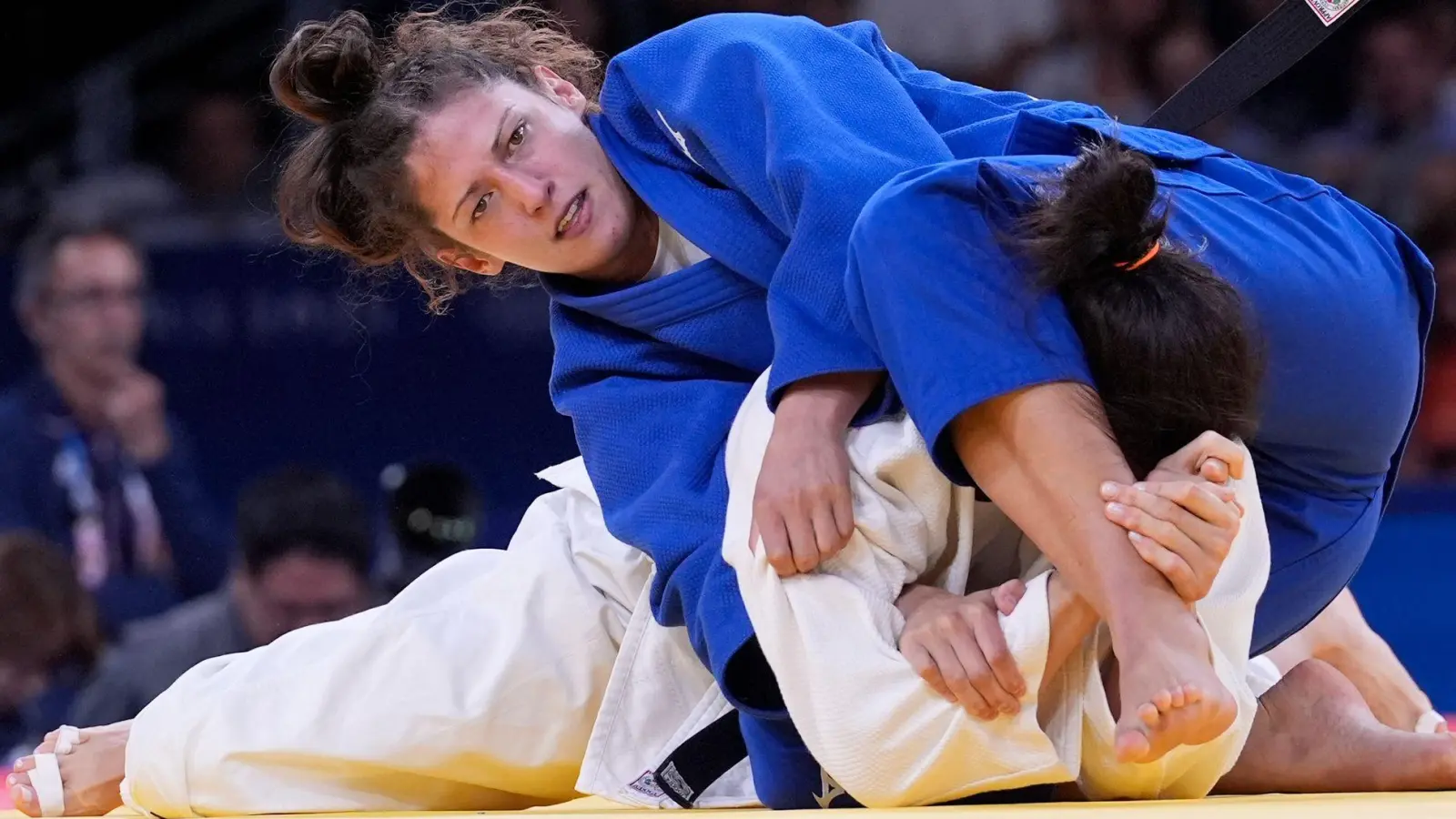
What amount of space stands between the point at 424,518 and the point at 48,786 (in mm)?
1516

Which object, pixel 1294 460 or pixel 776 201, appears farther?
pixel 776 201

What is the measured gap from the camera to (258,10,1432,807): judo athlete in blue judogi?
135cm

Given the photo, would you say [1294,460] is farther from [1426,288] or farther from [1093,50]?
[1093,50]

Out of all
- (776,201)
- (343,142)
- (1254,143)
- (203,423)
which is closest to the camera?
(776,201)

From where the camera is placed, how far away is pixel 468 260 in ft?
6.16

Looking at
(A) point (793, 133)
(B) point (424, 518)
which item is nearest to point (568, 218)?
(A) point (793, 133)

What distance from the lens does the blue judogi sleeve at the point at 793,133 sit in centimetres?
134

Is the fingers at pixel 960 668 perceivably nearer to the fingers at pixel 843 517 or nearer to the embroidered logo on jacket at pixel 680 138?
the fingers at pixel 843 517

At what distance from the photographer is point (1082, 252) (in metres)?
1.21

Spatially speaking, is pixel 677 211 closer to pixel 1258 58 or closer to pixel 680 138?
pixel 680 138

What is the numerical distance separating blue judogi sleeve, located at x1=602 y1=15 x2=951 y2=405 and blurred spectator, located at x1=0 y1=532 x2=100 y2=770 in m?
2.13

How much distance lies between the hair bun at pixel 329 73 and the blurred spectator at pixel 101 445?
173 cm

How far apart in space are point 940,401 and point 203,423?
8.51 ft

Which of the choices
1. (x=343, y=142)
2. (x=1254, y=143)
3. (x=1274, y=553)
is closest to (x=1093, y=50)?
(x=1254, y=143)
